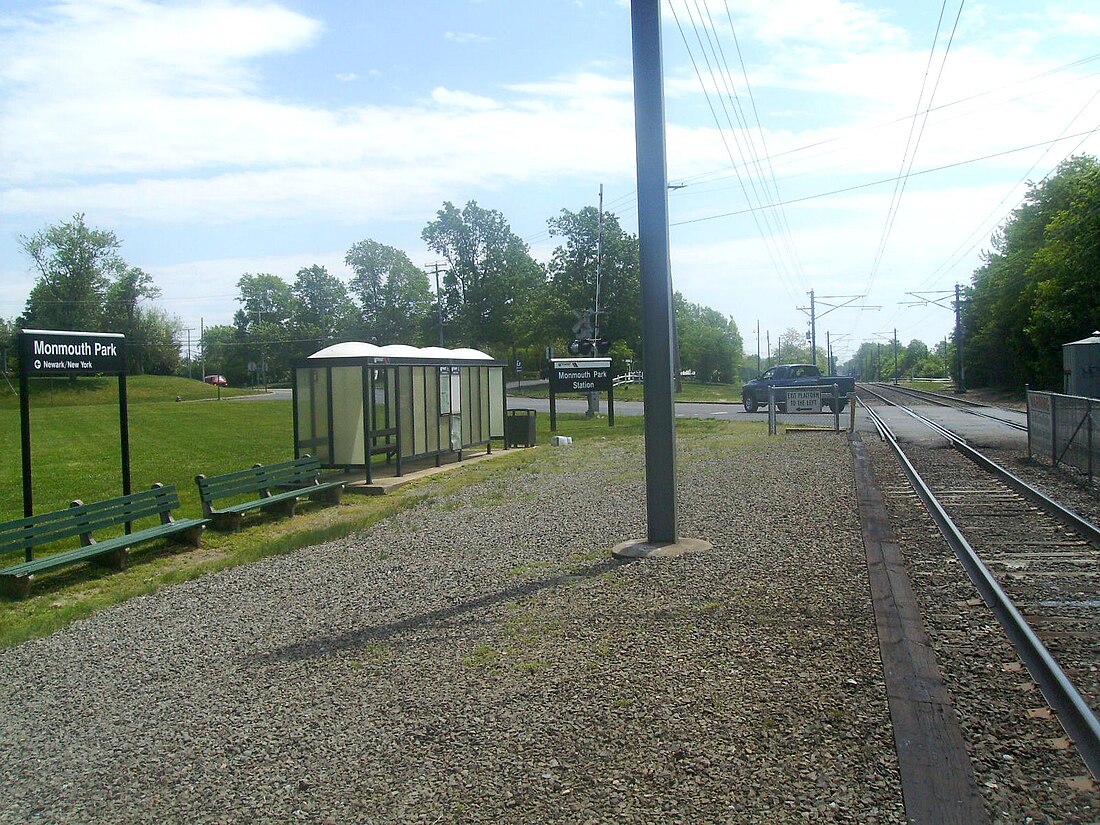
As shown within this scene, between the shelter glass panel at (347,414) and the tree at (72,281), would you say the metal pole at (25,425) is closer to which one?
the shelter glass panel at (347,414)

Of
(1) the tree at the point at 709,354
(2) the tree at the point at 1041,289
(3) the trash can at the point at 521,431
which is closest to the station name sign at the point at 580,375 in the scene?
(3) the trash can at the point at 521,431

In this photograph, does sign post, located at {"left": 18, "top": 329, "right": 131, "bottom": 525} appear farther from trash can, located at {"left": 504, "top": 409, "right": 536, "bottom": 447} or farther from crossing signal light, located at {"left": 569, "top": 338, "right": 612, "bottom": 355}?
crossing signal light, located at {"left": 569, "top": 338, "right": 612, "bottom": 355}

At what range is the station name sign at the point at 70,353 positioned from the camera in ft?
31.4

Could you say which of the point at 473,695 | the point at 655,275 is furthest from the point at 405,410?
the point at 473,695

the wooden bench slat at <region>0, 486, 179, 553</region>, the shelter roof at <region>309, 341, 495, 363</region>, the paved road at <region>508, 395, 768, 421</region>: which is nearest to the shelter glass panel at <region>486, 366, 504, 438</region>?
the shelter roof at <region>309, 341, 495, 363</region>

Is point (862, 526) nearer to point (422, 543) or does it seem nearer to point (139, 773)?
point (422, 543)

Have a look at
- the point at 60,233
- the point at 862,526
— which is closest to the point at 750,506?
the point at 862,526

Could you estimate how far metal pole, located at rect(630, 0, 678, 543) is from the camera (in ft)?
31.2

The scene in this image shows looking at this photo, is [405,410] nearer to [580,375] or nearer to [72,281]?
[580,375]

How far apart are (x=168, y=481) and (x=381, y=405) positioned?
4498 millimetres

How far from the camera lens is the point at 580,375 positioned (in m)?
29.6

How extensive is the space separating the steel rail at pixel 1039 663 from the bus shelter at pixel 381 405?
9689 millimetres

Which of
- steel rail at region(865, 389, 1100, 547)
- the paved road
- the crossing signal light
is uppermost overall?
the crossing signal light

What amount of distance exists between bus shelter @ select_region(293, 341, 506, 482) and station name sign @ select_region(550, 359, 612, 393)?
317 inches
